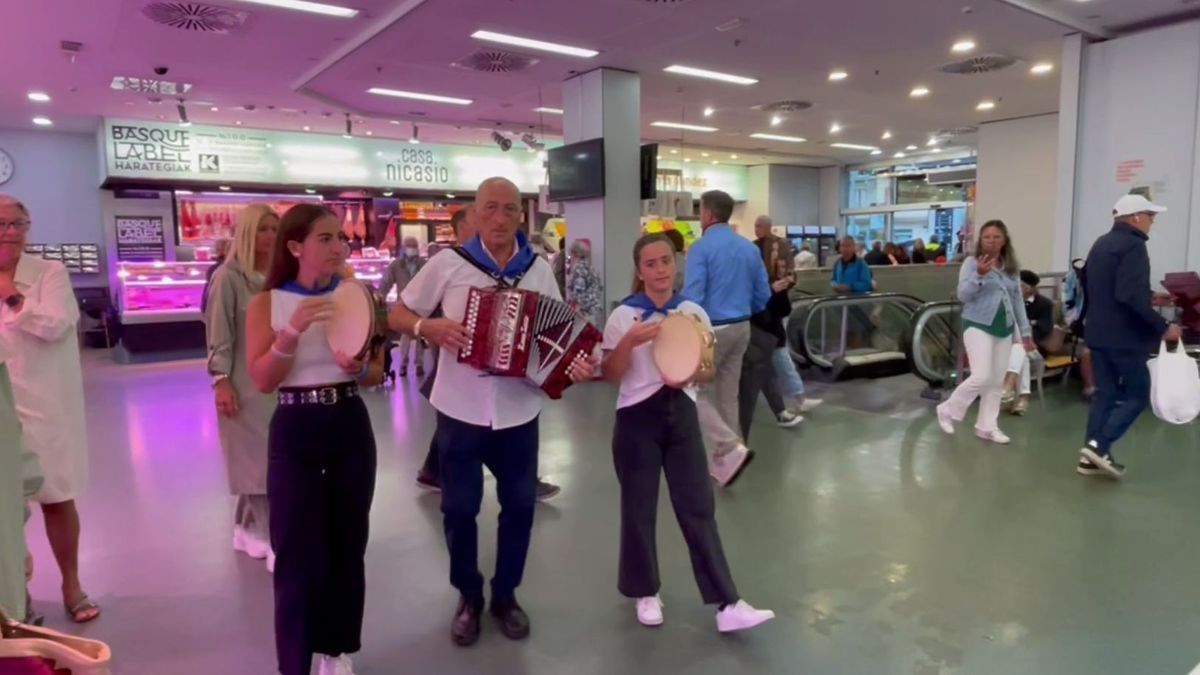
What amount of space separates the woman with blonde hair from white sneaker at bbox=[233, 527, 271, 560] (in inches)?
8.7

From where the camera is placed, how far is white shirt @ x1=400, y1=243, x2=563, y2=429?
267 cm

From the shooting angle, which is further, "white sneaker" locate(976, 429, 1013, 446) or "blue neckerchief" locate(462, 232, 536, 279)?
"white sneaker" locate(976, 429, 1013, 446)

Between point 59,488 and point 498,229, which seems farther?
point 59,488

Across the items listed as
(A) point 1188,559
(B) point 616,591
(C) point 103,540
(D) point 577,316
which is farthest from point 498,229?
(A) point 1188,559

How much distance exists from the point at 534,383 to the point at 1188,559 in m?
3.27

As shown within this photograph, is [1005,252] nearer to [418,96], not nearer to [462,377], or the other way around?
[462,377]

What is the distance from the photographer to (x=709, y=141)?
16109 millimetres

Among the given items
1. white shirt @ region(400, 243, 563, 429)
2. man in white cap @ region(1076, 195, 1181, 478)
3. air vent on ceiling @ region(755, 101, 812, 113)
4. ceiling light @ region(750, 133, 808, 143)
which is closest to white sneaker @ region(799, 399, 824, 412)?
man in white cap @ region(1076, 195, 1181, 478)

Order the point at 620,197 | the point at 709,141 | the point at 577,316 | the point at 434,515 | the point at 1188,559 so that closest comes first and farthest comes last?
the point at 577,316 → the point at 1188,559 → the point at 434,515 → the point at 620,197 → the point at 709,141

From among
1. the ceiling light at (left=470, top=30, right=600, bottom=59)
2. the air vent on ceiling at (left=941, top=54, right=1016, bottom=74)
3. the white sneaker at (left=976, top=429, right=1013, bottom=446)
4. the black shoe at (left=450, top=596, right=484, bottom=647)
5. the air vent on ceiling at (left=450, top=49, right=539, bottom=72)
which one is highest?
the air vent on ceiling at (left=941, top=54, right=1016, bottom=74)

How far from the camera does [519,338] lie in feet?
8.27

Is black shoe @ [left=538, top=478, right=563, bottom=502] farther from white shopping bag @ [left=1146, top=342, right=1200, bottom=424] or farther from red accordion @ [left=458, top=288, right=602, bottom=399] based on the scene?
white shopping bag @ [left=1146, top=342, right=1200, bottom=424]

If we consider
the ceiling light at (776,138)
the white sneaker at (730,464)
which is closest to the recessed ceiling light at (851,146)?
the ceiling light at (776,138)

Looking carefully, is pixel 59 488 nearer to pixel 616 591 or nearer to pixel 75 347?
pixel 75 347
